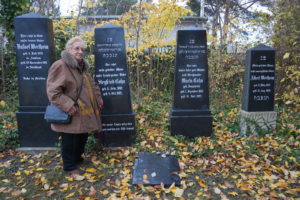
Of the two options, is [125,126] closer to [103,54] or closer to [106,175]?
[106,175]

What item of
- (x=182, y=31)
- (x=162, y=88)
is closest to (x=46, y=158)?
(x=182, y=31)

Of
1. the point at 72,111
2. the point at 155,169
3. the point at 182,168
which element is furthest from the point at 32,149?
the point at 182,168

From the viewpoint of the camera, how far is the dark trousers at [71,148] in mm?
3285

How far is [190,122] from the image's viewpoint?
4633 mm

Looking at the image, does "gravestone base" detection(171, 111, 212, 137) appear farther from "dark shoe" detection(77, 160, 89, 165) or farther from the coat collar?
the coat collar

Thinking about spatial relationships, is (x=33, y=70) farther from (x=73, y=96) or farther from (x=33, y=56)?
(x=73, y=96)

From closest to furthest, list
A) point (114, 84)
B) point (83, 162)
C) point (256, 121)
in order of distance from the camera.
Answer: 1. point (83, 162)
2. point (114, 84)
3. point (256, 121)

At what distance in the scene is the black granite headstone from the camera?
15.2 ft

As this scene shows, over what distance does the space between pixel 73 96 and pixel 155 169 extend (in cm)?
162

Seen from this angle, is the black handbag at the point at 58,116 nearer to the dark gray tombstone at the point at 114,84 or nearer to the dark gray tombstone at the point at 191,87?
the dark gray tombstone at the point at 114,84

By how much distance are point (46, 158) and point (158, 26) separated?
4.74 metres

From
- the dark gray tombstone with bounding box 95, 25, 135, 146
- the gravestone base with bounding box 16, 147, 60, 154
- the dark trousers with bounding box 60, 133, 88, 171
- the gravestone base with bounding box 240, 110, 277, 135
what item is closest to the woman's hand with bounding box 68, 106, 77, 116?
the dark trousers with bounding box 60, 133, 88, 171

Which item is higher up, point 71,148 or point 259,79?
point 259,79

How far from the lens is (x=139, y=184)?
3.11m
